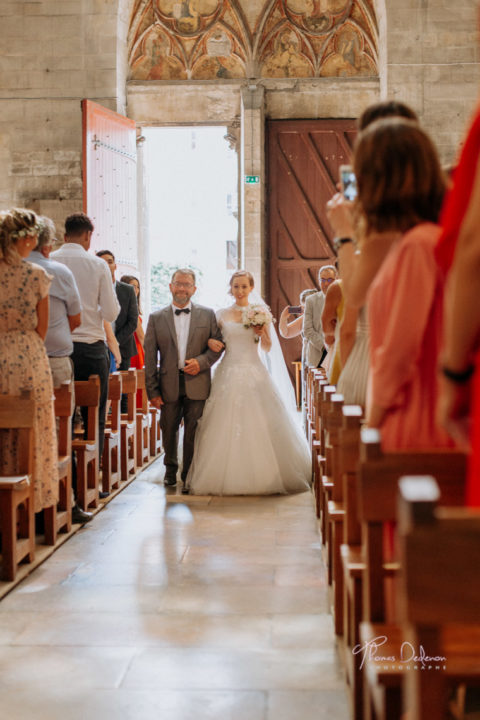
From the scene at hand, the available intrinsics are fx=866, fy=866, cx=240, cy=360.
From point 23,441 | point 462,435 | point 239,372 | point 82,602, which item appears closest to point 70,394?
point 23,441

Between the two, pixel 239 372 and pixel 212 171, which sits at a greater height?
pixel 212 171

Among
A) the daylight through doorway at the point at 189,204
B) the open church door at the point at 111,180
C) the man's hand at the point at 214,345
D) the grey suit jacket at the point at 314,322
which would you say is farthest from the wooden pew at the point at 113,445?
the daylight through doorway at the point at 189,204

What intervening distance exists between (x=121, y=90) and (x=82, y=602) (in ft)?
29.0

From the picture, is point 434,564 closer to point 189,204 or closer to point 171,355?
point 171,355

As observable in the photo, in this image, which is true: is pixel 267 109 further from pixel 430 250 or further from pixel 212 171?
pixel 212 171

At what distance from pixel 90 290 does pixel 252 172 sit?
619cm

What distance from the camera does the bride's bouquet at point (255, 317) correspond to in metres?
7.18

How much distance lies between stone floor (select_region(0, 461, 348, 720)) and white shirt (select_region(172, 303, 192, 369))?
1.75m

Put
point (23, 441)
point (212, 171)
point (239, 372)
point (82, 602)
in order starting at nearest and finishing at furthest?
1. point (82, 602)
2. point (23, 441)
3. point (239, 372)
4. point (212, 171)

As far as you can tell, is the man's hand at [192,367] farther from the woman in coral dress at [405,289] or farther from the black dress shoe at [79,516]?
the woman in coral dress at [405,289]

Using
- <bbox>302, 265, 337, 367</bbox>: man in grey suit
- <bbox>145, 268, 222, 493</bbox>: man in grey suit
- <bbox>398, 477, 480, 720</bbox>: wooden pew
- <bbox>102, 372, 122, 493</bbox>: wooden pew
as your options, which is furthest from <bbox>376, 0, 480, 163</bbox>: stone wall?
<bbox>398, 477, 480, 720</bbox>: wooden pew

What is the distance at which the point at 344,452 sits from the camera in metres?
2.65

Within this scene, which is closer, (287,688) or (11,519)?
(287,688)

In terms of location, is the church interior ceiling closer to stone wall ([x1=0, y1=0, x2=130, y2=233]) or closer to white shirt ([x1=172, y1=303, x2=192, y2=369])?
stone wall ([x1=0, y1=0, x2=130, y2=233])
